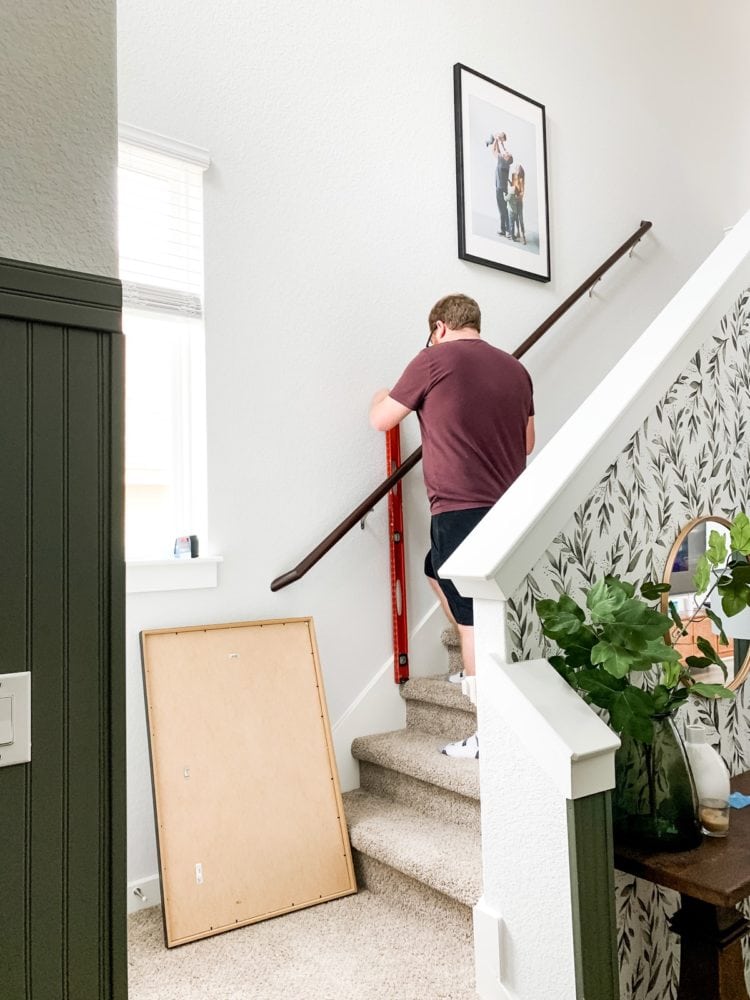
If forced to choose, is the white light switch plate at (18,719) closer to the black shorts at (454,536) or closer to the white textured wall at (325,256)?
the white textured wall at (325,256)

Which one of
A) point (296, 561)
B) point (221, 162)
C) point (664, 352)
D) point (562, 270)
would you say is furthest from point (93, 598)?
point (562, 270)

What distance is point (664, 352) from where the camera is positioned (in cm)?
187

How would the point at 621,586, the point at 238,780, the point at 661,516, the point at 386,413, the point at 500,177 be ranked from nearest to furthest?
the point at 621,586 → the point at 661,516 → the point at 238,780 → the point at 386,413 → the point at 500,177

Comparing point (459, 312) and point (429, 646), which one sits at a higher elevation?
point (459, 312)

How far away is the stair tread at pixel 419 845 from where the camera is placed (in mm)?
2072

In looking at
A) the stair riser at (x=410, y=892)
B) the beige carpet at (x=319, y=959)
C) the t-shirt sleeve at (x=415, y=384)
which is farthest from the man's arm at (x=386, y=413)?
the beige carpet at (x=319, y=959)

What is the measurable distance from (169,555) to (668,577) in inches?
60.6

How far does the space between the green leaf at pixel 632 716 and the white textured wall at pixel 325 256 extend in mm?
1476

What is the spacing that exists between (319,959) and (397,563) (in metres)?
1.43

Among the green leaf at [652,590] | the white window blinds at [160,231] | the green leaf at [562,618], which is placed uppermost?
the white window blinds at [160,231]

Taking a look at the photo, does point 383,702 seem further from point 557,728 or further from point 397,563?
point 557,728

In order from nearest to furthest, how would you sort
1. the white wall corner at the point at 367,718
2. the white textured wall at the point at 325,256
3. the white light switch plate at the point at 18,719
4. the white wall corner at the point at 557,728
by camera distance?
the white light switch plate at the point at 18,719 < the white wall corner at the point at 557,728 < the white textured wall at the point at 325,256 < the white wall corner at the point at 367,718

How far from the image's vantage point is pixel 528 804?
4.96 ft

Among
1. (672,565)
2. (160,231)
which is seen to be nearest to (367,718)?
(672,565)
